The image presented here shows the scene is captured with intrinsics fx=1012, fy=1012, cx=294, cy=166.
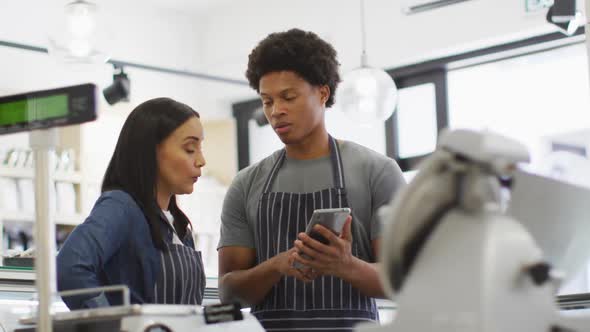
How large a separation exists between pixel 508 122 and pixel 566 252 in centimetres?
601

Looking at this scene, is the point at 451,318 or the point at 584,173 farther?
the point at 584,173

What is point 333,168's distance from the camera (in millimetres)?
2686

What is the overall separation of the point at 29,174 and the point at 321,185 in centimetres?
480

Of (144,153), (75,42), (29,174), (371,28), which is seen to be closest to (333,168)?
(144,153)

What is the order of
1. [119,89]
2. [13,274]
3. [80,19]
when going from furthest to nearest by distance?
[119,89]
[80,19]
[13,274]

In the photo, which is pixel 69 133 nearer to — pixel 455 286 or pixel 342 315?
pixel 342 315

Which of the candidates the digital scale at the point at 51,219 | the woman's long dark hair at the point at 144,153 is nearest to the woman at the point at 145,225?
the woman's long dark hair at the point at 144,153

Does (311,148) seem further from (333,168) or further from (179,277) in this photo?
(179,277)

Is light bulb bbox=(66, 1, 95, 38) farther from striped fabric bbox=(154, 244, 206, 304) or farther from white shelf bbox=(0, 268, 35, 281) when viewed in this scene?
striped fabric bbox=(154, 244, 206, 304)

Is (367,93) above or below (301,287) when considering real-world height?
above

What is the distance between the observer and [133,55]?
8656mm

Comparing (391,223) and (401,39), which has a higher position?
(401,39)

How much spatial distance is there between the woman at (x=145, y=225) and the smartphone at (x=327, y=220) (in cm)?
29

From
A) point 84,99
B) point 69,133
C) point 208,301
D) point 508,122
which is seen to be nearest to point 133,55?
point 69,133
